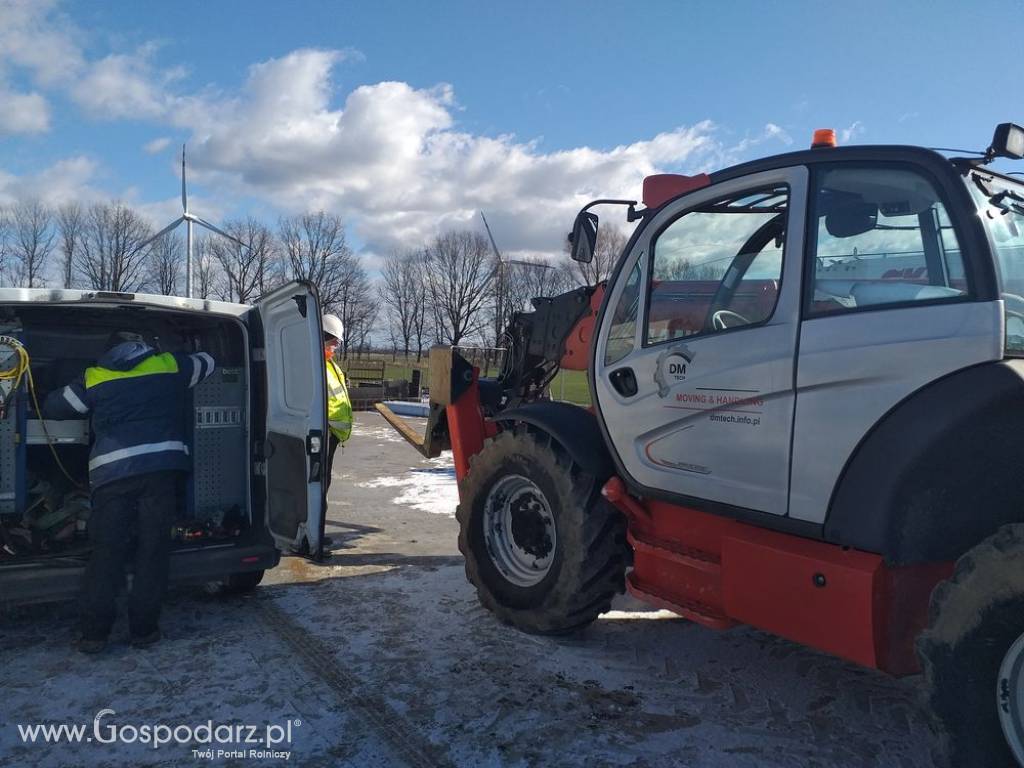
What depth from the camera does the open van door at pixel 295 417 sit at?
4.52m

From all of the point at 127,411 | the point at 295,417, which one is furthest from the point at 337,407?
the point at 127,411

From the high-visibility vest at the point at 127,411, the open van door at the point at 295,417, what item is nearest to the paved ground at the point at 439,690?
the open van door at the point at 295,417

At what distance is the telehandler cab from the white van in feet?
5.02

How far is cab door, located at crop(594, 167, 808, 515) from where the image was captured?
3037 mm

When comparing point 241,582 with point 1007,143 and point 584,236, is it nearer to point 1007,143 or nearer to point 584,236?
point 584,236

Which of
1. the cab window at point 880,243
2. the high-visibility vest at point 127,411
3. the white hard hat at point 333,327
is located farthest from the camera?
the white hard hat at point 333,327

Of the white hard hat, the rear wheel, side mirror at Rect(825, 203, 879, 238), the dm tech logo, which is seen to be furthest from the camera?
the white hard hat

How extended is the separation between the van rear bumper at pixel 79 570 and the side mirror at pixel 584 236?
2.61 m

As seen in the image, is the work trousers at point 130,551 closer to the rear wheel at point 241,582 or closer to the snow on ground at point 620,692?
the rear wheel at point 241,582

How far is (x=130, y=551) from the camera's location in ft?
13.9

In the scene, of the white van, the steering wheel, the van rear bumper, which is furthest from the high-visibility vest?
the steering wheel

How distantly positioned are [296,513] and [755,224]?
10.4 feet

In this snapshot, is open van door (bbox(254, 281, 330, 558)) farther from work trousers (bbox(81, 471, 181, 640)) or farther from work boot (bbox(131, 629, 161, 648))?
work boot (bbox(131, 629, 161, 648))

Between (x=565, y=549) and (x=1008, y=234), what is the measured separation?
2.49 meters
